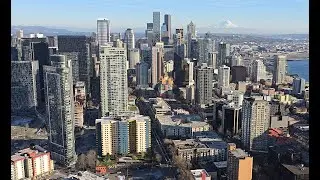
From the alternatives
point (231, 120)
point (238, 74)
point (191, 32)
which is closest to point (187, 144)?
point (231, 120)

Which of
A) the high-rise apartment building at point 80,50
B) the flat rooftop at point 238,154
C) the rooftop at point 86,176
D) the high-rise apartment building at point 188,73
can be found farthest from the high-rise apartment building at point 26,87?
the flat rooftop at point 238,154

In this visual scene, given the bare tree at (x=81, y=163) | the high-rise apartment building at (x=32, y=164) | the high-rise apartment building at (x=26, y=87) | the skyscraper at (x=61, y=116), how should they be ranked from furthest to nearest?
the high-rise apartment building at (x=26, y=87) → the skyscraper at (x=61, y=116) → the bare tree at (x=81, y=163) → the high-rise apartment building at (x=32, y=164)

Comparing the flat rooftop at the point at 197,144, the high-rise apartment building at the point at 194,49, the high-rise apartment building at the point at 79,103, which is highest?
the high-rise apartment building at the point at 194,49

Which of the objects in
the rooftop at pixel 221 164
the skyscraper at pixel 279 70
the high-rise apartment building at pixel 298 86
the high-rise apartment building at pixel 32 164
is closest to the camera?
the high-rise apartment building at pixel 32 164

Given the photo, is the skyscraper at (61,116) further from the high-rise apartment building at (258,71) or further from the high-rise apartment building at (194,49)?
the high-rise apartment building at (194,49)

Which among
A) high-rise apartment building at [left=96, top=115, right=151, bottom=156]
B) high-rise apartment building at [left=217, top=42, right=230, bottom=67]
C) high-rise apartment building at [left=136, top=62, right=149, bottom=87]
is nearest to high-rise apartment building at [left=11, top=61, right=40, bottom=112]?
high-rise apartment building at [left=136, top=62, right=149, bottom=87]
